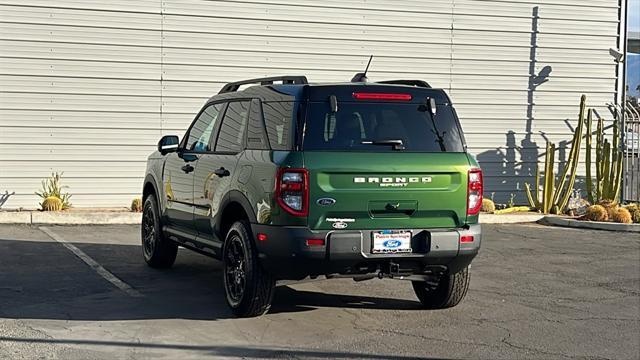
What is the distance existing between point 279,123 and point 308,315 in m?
1.67

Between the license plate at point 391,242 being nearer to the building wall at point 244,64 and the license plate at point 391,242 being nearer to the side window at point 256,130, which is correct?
the side window at point 256,130

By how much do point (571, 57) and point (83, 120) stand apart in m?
9.94

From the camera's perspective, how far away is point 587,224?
15312 millimetres

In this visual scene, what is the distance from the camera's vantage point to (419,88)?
7.49m

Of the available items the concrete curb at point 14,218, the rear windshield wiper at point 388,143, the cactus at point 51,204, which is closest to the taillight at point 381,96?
the rear windshield wiper at point 388,143

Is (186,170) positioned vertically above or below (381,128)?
below

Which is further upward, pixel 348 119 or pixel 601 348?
pixel 348 119

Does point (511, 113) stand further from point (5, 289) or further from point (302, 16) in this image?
point (5, 289)

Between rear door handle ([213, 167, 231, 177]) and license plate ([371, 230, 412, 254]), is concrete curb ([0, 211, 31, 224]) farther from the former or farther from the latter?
license plate ([371, 230, 412, 254])

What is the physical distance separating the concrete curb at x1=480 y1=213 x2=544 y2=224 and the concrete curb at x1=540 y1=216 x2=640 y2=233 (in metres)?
0.19

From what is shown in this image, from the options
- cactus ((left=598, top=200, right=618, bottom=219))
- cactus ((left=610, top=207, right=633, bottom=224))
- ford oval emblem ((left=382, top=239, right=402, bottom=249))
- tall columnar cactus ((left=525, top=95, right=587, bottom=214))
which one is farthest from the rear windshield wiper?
tall columnar cactus ((left=525, top=95, right=587, bottom=214))

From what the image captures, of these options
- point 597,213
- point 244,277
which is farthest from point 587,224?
point 244,277

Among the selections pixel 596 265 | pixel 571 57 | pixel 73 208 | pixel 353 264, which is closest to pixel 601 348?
pixel 353 264

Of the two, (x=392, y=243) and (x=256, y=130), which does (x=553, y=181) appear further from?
(x=392, y=243)
